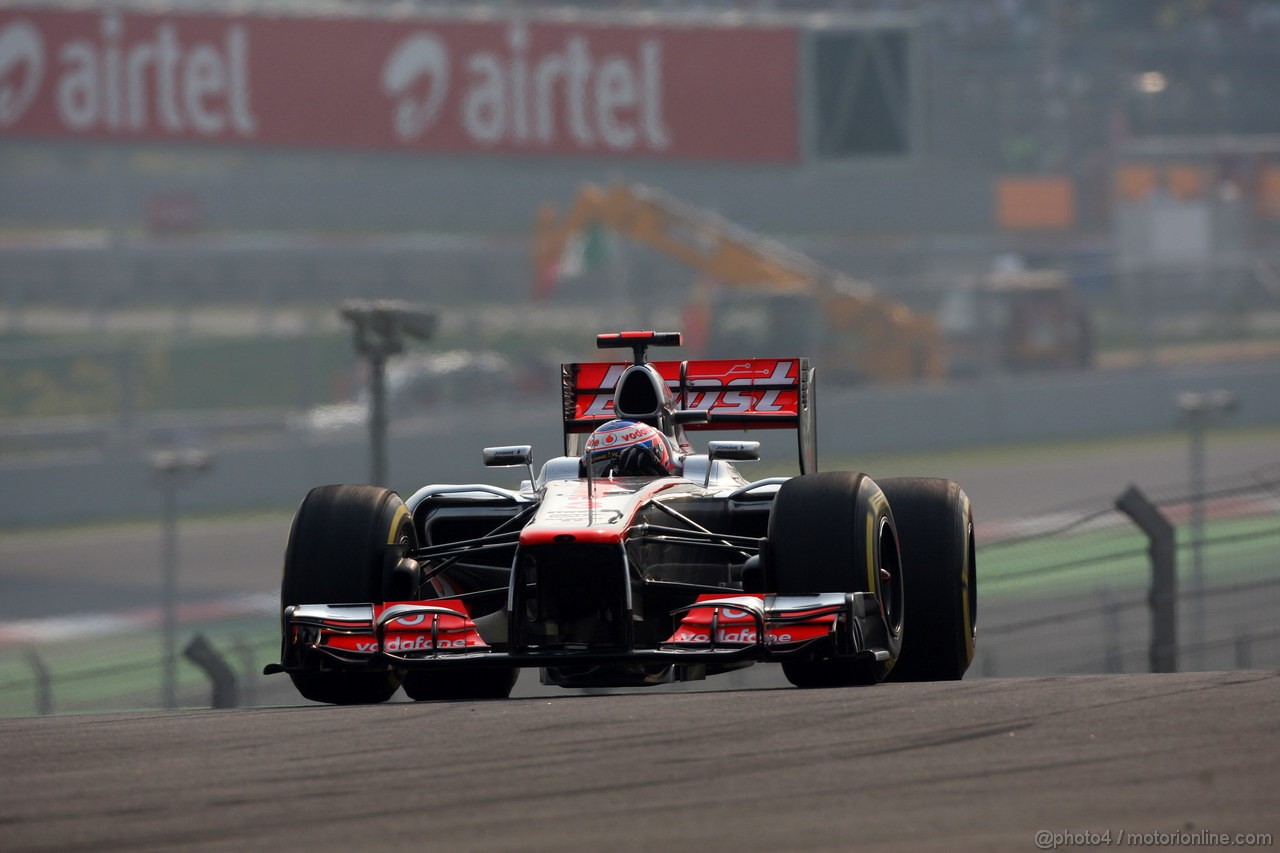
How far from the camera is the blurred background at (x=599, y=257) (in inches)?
970

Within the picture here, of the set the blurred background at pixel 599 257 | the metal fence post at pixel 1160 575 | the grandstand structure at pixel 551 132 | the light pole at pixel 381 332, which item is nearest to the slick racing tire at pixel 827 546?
the metal fence post at pixel 1160 575

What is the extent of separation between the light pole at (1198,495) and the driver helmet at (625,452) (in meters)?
3.98

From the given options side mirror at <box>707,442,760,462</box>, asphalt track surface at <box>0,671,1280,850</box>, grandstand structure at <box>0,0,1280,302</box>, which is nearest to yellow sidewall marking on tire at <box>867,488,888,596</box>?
asphalt track surface at <box>0,671,1280,850</box>

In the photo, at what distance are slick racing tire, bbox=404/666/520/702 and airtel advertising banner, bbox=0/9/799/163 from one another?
103 feet

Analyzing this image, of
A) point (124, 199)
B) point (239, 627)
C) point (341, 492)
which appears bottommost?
point (239, 627)

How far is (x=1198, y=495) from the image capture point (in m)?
10.7

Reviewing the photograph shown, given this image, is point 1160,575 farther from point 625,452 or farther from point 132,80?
point 132,80

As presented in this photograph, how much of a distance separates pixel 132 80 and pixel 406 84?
17.8ft

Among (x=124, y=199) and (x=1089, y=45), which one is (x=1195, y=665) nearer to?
(x=124, y=199)

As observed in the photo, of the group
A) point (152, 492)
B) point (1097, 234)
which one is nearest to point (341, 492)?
point (152, 492)

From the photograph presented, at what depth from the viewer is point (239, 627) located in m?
19.6

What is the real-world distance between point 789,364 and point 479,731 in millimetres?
3167

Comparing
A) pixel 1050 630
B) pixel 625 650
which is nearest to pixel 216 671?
pixel 625 650

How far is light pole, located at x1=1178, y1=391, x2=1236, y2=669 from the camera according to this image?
1136 cm
